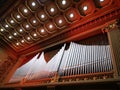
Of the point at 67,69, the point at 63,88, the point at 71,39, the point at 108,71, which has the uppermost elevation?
the point at 71,39

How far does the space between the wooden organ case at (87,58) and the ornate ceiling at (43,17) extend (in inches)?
4.6

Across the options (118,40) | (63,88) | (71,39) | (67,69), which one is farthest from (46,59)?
(118,40)

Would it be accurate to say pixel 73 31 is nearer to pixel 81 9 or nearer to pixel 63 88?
pixel 81 9

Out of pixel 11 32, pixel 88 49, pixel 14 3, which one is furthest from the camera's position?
pixel 11 32

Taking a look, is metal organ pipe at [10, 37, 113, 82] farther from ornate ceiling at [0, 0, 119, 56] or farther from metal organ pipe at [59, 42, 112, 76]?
ornate ceiling at [0, 0, 119, 56]

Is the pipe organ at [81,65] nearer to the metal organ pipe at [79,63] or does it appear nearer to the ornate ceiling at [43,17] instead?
the metal organ pipe at [79,63]

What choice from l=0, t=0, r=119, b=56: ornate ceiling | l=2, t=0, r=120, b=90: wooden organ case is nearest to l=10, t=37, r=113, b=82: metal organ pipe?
l=2, t=0, r=120, b=90: wooden organ case

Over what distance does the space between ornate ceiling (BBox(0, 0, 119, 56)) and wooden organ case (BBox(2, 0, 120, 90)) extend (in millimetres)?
117

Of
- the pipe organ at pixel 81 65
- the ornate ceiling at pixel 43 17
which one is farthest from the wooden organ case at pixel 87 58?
the ornate ceiling at pixel 43 17

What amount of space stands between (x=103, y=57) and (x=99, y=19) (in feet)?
7.16

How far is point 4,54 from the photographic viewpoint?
29.6ft

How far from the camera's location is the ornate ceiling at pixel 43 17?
598cm

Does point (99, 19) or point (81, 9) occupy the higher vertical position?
Answer: point (81, 9)

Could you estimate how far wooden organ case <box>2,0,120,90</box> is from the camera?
3893 millimetres
